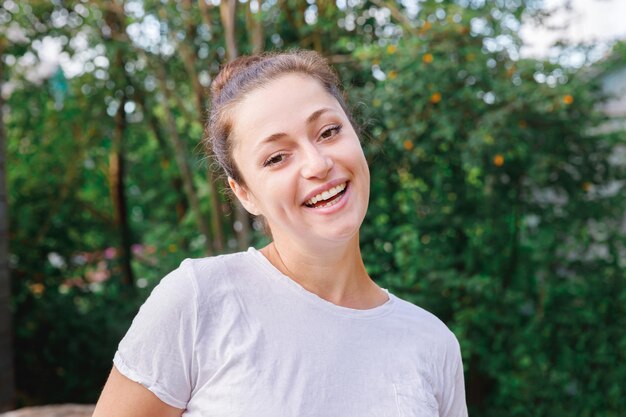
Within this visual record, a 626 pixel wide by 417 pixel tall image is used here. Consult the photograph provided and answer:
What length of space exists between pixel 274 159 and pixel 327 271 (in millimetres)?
247

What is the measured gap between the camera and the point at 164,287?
4.22 feet

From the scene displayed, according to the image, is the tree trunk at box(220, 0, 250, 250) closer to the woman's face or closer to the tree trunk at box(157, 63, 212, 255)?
the tree trunk at box(157, 63, 212, 255)

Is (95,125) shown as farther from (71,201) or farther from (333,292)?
(333,292)

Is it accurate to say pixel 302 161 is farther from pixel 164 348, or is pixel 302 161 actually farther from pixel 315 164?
pixel 164 348

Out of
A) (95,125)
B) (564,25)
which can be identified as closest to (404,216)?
(564,25)

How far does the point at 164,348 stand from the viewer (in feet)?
4.08

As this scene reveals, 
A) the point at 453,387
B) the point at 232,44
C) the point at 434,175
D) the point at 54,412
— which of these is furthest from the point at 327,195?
the point at 232,44

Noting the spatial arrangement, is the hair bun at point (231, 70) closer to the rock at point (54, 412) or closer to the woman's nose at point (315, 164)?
the woman's nose at point (315, 164)

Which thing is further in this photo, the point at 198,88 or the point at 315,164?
the point at 198,88

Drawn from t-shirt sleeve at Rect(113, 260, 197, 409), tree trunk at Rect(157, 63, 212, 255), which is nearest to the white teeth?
A: t-shirt sleeve at Rect(113, 260, 197, 409)

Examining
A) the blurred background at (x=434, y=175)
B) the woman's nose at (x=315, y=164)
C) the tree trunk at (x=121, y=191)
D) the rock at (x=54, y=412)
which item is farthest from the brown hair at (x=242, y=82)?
the tree trunk at (x=121, y=191)

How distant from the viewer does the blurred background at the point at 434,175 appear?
402 centimetres

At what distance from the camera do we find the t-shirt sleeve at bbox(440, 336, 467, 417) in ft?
4.88

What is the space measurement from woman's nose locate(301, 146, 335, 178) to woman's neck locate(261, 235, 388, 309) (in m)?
0.17
